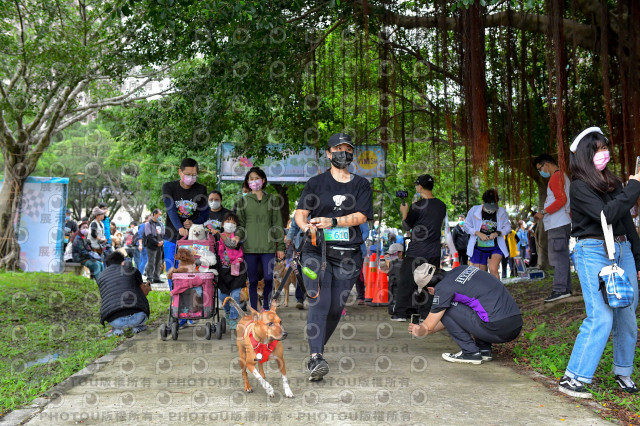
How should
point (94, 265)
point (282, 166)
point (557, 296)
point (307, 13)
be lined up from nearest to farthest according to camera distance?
1. point (557, 296)
2. point (307, 13)
3. point (94, 265)
4. point (282, 166)

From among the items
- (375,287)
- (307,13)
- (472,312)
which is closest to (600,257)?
(472,312)

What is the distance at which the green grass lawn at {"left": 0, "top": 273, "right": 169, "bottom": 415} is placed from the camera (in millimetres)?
5145

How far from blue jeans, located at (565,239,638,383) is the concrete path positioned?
314 millimetres

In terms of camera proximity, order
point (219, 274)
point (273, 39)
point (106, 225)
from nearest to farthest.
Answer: point (219, 274) < point (273, 39) < point (106, 225)

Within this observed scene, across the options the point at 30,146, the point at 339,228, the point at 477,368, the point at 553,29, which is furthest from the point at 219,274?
the point at 30,146

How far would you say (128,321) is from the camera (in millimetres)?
7262

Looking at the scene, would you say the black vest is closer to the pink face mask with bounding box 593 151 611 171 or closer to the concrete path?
the concrete path

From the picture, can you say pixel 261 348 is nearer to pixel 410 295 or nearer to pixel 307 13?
pixel 410 295

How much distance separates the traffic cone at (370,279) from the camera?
11.5 meters

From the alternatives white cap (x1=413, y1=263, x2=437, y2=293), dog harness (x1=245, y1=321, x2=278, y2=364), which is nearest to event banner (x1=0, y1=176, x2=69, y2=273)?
white cap (x1=413, y1=263, x2=437, y2=293)

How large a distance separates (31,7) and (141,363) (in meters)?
11.7

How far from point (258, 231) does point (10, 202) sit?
11.5m

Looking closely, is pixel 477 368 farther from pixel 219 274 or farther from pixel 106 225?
pixel 106 225

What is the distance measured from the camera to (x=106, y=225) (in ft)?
44.6
